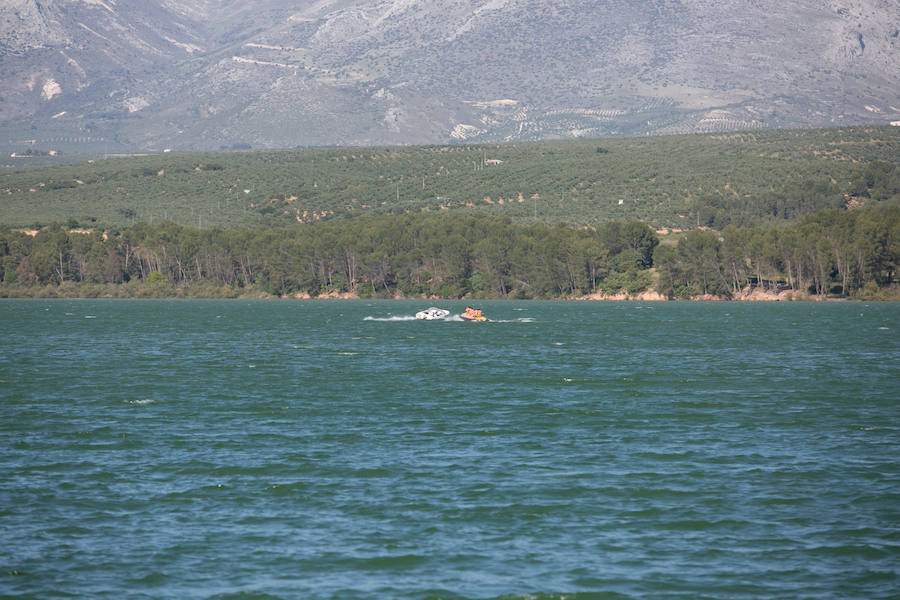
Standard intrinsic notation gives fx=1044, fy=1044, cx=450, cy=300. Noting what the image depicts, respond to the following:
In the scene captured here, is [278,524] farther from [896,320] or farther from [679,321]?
[896,320]

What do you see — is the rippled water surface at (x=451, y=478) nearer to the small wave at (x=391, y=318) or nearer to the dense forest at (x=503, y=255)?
the small wave at (x=391, y=318)

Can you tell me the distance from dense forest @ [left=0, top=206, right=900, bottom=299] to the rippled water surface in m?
88.5

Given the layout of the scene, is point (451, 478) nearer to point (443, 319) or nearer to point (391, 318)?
point (391, 318)

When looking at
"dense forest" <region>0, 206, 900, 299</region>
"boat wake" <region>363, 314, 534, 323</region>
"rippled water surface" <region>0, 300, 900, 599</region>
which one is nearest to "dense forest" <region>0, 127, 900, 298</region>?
"dense forest" <region>0, 206, 900, 299</region>

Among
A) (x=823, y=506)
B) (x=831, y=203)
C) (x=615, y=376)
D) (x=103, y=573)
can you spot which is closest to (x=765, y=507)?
(x=823, y=506)

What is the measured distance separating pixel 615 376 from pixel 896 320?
6303cm

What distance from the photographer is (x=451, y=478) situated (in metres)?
31.2

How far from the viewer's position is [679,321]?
112125 millimetres

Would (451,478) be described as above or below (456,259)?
below

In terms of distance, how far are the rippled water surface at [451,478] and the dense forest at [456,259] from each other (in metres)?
88.5

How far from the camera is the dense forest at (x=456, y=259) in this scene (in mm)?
150375

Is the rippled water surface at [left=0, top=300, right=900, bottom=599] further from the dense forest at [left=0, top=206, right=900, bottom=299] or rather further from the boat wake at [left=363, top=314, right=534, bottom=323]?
the dense forest at [left=0, top=206, right=900, bottom=299]

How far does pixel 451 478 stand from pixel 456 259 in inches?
5702

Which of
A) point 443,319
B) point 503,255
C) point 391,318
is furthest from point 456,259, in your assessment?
point 391,318
